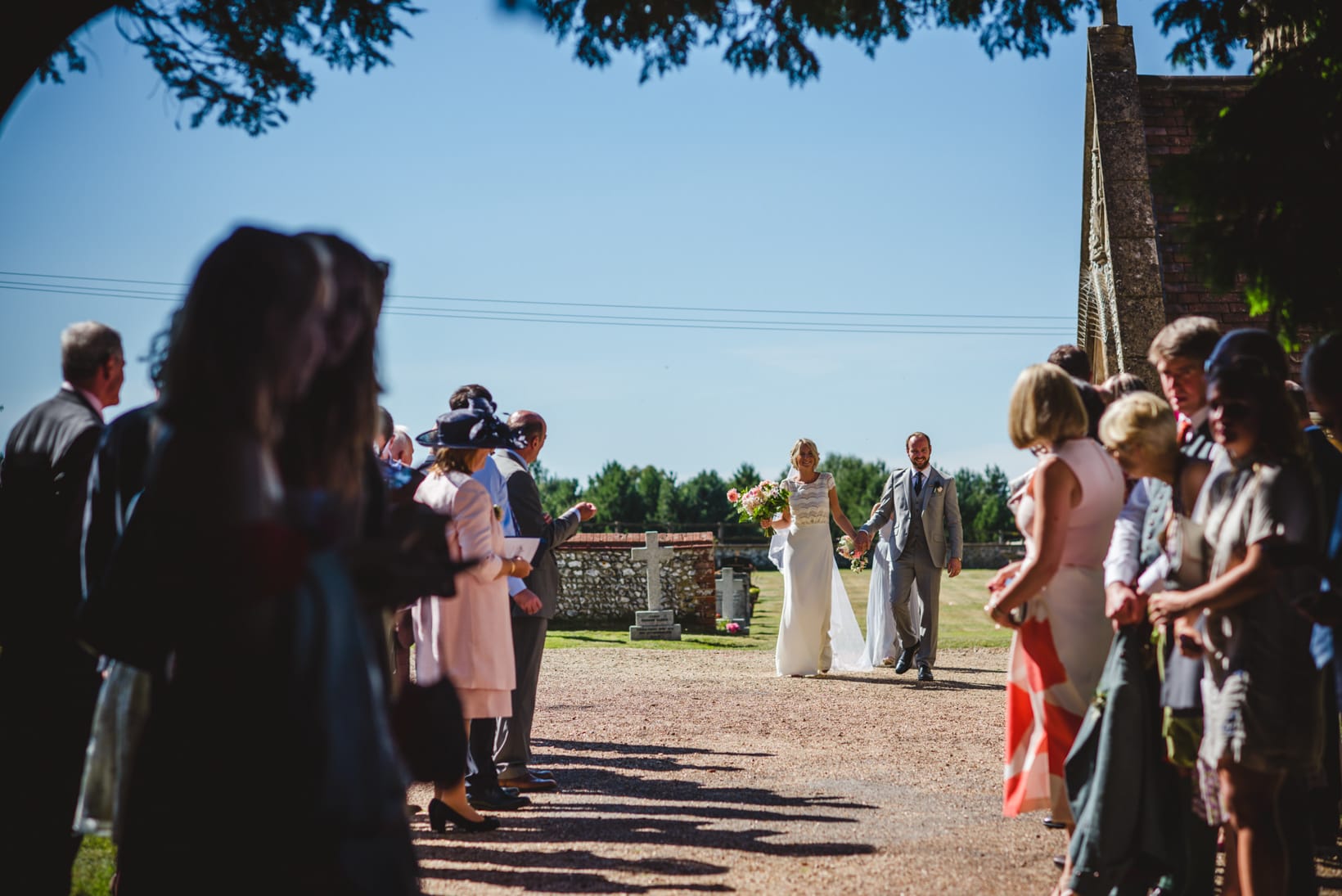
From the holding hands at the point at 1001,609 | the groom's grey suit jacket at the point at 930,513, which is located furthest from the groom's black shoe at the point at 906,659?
the holding hands at the point at 1001,609

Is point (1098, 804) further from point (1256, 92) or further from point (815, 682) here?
point (815, 682)

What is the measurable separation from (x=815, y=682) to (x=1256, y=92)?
8.97 m

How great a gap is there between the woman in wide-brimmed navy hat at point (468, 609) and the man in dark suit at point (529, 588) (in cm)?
88

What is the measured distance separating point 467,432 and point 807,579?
25.1 ft

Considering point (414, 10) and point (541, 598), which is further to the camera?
point (541, 598)

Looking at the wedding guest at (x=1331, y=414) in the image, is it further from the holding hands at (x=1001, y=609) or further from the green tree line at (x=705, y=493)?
the green tree line at (x=705, y=493)

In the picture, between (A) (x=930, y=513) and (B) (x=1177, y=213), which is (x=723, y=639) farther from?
(B) (x=1177, y=213)

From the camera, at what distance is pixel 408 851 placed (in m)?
2.39

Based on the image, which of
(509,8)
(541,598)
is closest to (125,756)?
(509,8)

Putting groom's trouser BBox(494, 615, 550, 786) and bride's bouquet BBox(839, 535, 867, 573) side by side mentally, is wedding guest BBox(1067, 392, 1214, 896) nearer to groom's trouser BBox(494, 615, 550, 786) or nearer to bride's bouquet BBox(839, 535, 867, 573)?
groom's trouser BBox(494, 615, 550, 786)

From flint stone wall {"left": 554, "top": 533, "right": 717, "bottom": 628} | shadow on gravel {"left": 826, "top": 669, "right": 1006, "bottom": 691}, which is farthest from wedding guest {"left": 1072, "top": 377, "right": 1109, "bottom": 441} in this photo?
flint stone wall {"left": 554, "top": 533, "right": 717, "bottom": 628}

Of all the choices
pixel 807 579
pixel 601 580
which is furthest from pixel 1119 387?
pixel 601 580

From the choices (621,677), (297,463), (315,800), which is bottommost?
(621,677)

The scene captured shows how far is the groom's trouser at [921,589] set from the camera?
1270 cm
